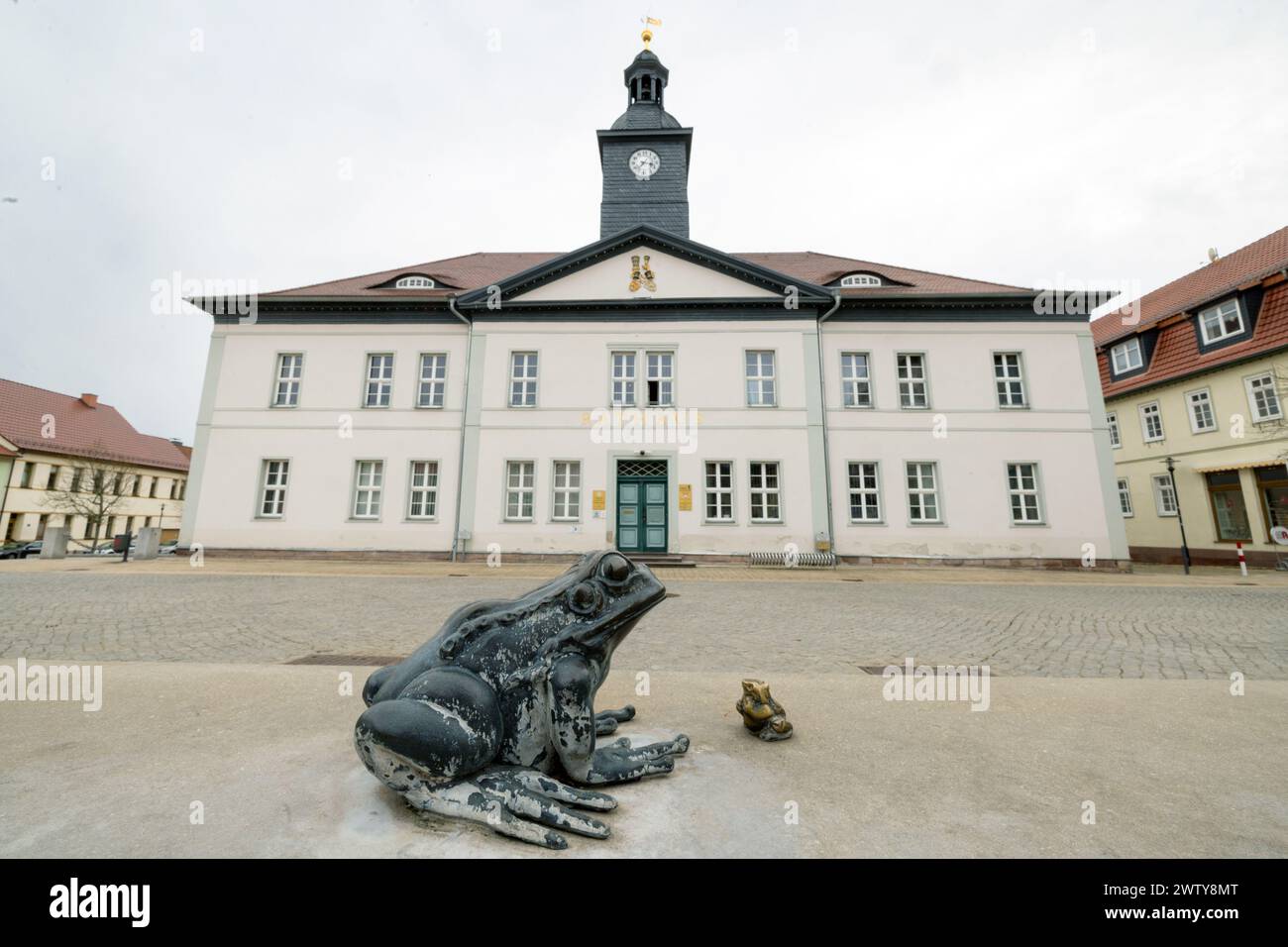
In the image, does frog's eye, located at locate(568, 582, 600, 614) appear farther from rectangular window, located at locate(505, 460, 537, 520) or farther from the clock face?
the clock face

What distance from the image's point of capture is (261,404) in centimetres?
1786

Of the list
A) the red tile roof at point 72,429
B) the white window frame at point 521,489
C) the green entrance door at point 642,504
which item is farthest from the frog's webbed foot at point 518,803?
the red tile roof at point 72,429

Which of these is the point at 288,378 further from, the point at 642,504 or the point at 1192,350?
the point at 1192,350

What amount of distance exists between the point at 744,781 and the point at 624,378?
16055 millimetres

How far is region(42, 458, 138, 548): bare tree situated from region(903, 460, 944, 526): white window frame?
38.7m

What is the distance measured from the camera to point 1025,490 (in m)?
16.8

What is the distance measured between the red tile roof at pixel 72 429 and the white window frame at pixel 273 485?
87.3ft

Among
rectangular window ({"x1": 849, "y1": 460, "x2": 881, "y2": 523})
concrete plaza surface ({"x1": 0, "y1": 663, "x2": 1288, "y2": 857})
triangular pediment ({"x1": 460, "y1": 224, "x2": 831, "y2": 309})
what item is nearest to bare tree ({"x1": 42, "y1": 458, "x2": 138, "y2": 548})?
triangular pediment ({"x1": 460, "y1": 224, "x2": 831, "y2": 309})

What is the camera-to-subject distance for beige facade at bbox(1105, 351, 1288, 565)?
59.3 feet

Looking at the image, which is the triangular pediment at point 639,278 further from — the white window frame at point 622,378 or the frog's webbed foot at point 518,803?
the frog's webbed foot at point 518,803
